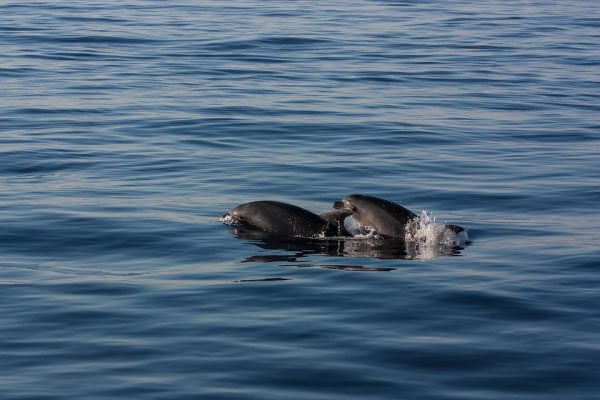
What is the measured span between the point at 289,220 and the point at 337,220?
559mm

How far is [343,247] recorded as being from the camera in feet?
46.3

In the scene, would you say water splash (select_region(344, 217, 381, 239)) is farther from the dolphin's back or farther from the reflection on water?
the dolphin's back

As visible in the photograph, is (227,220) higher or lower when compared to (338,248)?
higher

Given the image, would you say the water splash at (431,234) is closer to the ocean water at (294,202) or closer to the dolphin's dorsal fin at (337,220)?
the ocean water at (294,202)

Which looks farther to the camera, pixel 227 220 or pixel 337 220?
pixel 227 220

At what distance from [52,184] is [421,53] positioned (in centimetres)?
1710

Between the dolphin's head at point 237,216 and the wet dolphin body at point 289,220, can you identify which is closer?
the wet dolphin body at point 289,220

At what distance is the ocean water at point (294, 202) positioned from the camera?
9.73m

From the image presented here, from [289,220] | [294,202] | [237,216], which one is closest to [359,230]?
[289,220]

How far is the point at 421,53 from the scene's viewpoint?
32781 mm

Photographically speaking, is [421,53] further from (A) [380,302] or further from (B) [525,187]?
(A) [380,302]

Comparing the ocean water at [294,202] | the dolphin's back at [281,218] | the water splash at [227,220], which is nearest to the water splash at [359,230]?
the ocean water at [294,202]

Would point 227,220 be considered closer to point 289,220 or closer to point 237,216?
point 237,216

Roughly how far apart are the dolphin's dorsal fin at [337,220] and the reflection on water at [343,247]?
0.44ft
